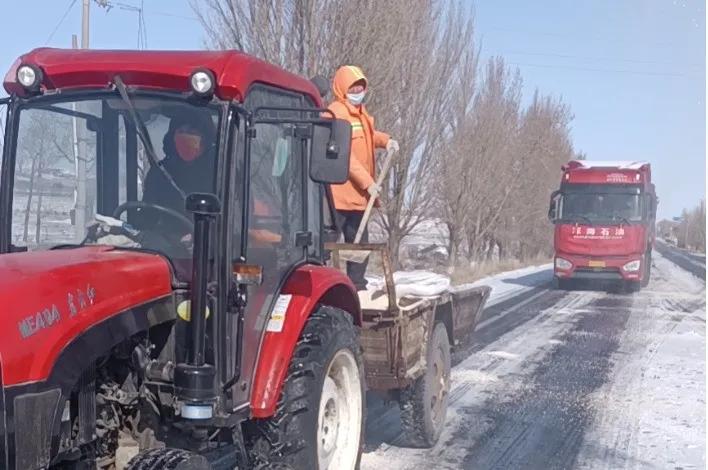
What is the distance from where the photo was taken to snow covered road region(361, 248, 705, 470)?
5.77 meters

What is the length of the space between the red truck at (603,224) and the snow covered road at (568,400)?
213 inches

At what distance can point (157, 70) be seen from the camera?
3.38 m

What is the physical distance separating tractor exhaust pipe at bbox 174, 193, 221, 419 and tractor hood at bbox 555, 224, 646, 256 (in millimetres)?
17288

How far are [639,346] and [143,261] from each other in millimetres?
8988

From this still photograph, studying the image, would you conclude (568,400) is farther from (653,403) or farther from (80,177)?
(80,177)

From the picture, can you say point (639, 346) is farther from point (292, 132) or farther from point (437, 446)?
point (292, 132)

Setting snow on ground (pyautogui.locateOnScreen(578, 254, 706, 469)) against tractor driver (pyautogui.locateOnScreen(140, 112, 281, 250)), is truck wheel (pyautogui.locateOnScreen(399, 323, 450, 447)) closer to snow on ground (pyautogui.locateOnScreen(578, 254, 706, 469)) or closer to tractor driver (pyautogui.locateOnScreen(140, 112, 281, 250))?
snow on ground (pyautogui.locateOnScreen(578, 254, 706, 469))

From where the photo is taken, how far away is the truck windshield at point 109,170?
3.41 metres

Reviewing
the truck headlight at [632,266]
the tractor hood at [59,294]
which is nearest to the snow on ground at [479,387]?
the tractor hood at [59,294]

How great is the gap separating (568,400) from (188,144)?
5220mm

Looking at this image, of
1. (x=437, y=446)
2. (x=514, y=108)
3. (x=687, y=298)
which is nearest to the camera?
(x=437, y=446)

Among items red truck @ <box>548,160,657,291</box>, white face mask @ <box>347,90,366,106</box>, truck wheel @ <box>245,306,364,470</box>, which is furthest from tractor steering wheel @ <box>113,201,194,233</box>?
red truck @ <box>548,160,657,291</box>

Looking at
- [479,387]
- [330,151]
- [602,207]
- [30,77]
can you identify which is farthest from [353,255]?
[602,207]

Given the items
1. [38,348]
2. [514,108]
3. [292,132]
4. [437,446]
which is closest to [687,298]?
[514,108]
